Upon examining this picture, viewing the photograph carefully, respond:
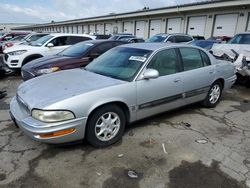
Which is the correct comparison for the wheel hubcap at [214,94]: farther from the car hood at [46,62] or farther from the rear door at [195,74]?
the car hood at [46,62]

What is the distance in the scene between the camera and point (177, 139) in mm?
3445

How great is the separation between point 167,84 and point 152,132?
89 cm

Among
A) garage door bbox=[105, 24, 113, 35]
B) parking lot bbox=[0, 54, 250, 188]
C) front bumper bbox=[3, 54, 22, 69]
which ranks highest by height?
garage door bbox=[105, 24, 113, 35]

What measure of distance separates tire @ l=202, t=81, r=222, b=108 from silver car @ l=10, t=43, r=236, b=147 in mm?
143

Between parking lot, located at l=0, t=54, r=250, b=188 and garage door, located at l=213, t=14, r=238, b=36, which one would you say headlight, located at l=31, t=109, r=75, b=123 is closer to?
parking lot, located at l=0, t=54, r=250, b=188

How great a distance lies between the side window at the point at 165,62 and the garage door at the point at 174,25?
1839 centimetres

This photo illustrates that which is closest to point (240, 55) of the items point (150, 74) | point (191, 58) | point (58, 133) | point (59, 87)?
point (191, 58)

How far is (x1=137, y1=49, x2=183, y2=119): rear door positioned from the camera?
3373 millimetres

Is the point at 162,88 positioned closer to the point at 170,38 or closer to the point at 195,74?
the point at 195,74

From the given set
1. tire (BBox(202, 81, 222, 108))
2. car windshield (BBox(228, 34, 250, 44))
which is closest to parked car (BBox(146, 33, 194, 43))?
car windshield (BBox(228, 34, 250, 44))

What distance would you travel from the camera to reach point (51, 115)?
8.43 feet

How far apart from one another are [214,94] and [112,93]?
9.58 ft

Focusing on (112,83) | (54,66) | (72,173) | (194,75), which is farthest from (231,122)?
(54,66)

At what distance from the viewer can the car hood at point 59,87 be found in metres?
2.73
